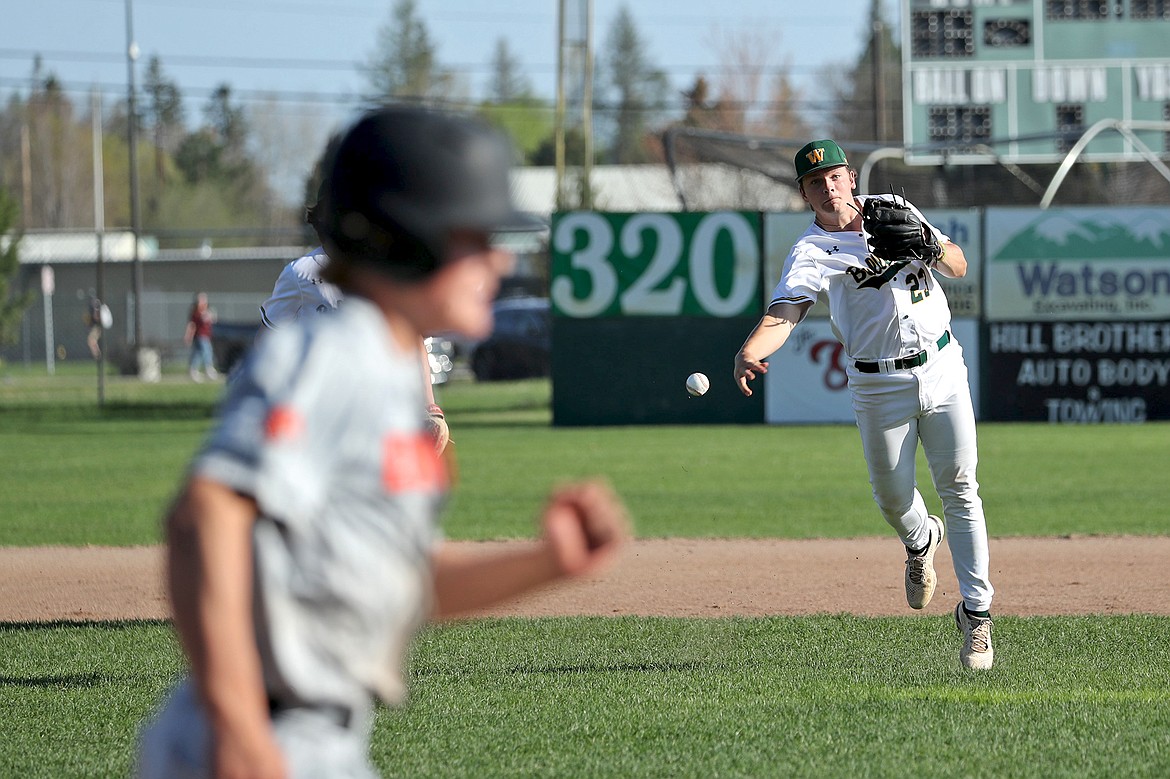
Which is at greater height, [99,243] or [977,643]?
[99,243]

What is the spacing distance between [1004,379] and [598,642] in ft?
46.1

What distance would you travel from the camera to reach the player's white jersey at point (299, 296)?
5816 mm

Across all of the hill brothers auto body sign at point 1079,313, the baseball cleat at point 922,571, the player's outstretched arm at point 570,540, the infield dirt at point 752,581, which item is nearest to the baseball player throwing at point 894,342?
the baseball cleat at point 922,571

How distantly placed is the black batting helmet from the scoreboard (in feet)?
83.3

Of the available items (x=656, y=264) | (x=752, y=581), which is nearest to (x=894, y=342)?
(x=752, y=581)

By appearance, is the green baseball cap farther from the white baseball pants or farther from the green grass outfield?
the green grass outfield

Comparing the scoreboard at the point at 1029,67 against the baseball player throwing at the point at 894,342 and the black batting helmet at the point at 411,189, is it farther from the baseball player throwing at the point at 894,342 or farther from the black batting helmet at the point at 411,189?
the black batting helmet at the point at 411,189

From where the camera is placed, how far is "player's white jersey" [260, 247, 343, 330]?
582 centimetres

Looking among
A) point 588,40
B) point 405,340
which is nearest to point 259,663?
point 405,340

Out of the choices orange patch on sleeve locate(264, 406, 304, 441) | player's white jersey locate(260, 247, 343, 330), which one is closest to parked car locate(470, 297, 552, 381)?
player's white jersey locate(260, 247, 343, 330)

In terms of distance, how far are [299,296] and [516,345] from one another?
79.3 ft

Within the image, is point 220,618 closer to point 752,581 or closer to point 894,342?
point 894,342

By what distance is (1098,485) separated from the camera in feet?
43.0

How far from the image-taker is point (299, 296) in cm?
588
